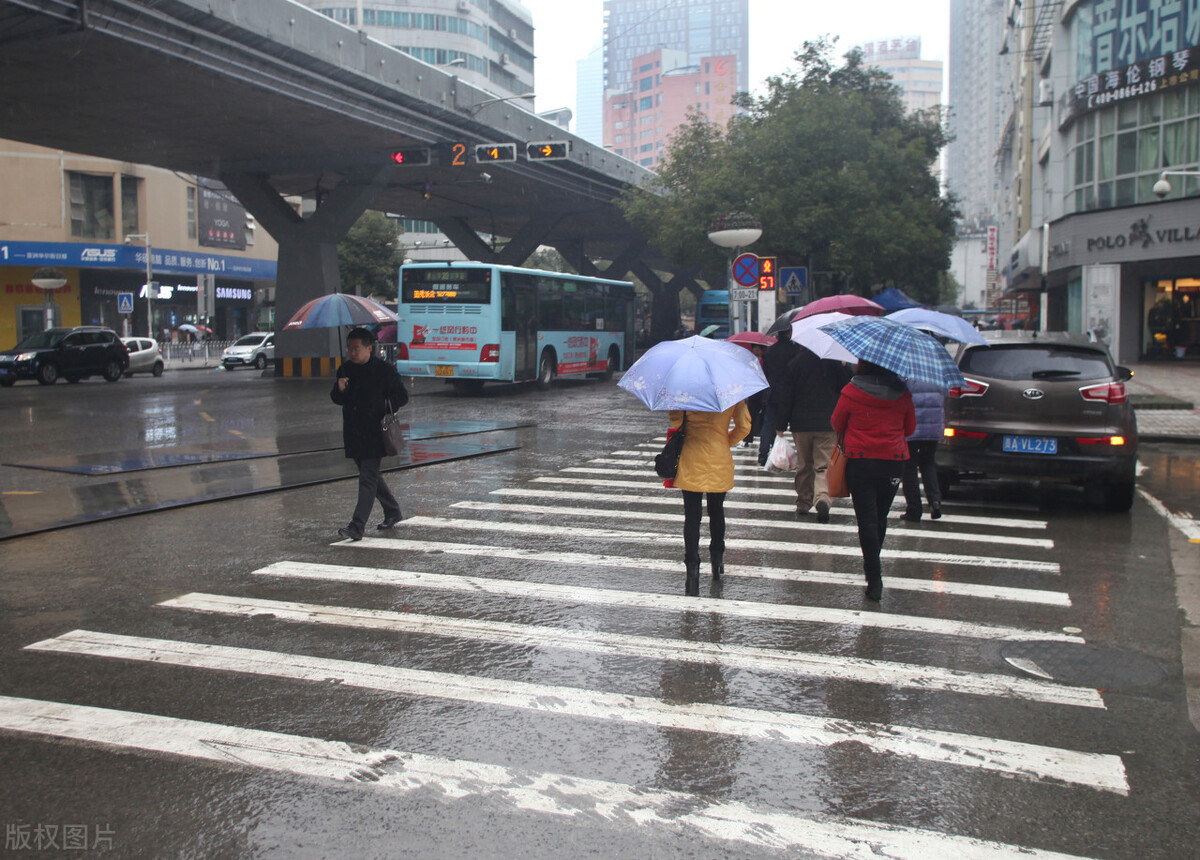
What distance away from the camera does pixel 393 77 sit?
2639 centimetres

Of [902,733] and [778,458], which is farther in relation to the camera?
[778,458]

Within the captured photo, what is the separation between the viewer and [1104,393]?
923 centimetres

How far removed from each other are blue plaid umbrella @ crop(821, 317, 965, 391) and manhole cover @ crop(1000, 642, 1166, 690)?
5.54 feet

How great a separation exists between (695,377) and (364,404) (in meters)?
3.24

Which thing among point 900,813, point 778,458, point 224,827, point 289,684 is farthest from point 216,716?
point 778,458

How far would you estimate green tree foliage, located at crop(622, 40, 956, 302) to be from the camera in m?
29.9

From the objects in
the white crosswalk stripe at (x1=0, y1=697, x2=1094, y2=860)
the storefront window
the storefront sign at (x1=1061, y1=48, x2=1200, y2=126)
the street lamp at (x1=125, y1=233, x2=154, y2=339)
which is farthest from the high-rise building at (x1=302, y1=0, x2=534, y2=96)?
the white crosswalk stripe at (x1=0, y1=697, x2=1094, y2=860)

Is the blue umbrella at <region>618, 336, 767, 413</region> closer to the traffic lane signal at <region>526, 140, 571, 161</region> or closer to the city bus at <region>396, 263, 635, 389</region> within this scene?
the city bus at <region>396, 263, 635, 389</region>

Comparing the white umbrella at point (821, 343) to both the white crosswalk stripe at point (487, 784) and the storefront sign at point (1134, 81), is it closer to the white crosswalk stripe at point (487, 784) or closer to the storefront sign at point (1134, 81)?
the white crosswalk stripe at point (487, 784)

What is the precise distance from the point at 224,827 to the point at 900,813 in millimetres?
2377

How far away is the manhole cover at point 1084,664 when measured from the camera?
4969 millimetres

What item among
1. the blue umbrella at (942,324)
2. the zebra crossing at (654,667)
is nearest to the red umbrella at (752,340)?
the blue umbrella at (942,324)

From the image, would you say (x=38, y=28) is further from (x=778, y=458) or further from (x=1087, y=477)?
(x=1087, y=477)

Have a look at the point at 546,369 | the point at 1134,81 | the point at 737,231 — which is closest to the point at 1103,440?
the point at 737,231
